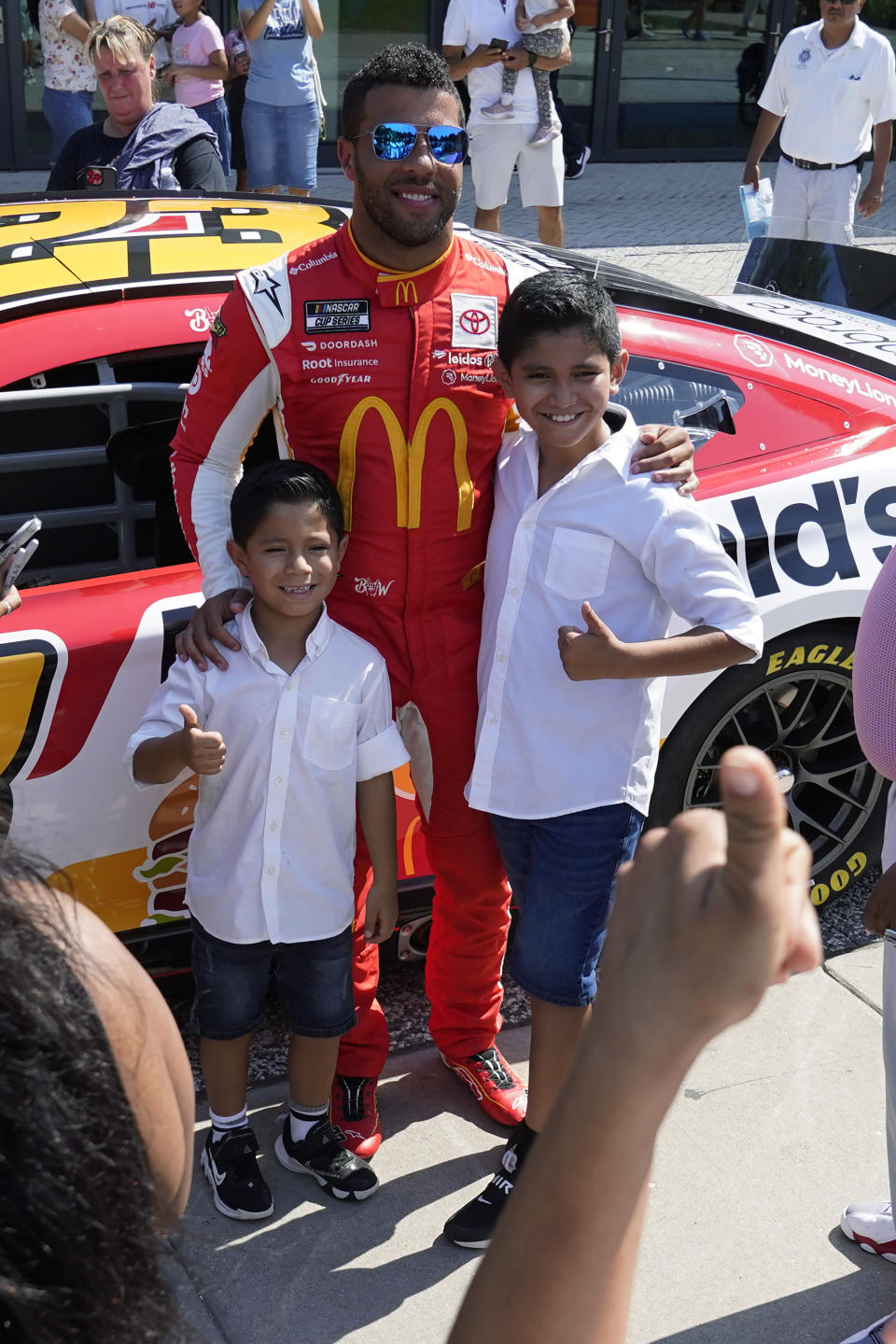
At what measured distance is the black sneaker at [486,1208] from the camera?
8.36 feet

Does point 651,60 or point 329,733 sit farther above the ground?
point 651,60

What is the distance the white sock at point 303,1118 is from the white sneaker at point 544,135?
6398 mm

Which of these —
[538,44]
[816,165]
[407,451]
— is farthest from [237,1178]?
[538,44]

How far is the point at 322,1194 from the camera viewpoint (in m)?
2.69

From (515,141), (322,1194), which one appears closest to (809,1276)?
(322,1194)

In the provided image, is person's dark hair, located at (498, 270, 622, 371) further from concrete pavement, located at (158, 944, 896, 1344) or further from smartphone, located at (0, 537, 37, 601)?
concrete pavement, located at (158, 944, 896, 1344)

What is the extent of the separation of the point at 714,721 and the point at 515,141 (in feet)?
18.5

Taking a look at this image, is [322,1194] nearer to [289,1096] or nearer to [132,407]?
[289,1096]

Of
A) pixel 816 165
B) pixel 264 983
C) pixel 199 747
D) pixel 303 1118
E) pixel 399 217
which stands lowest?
pixel 303 1118

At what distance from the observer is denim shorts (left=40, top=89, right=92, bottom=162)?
7.74m

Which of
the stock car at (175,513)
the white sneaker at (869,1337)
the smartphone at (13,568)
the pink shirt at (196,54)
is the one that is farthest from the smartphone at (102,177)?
the white sneaker at (869,1337)

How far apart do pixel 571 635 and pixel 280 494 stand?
1.78 feet

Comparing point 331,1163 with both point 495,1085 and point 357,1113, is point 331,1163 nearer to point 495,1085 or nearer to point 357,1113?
point 357,1113

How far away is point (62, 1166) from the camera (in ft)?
2.83
